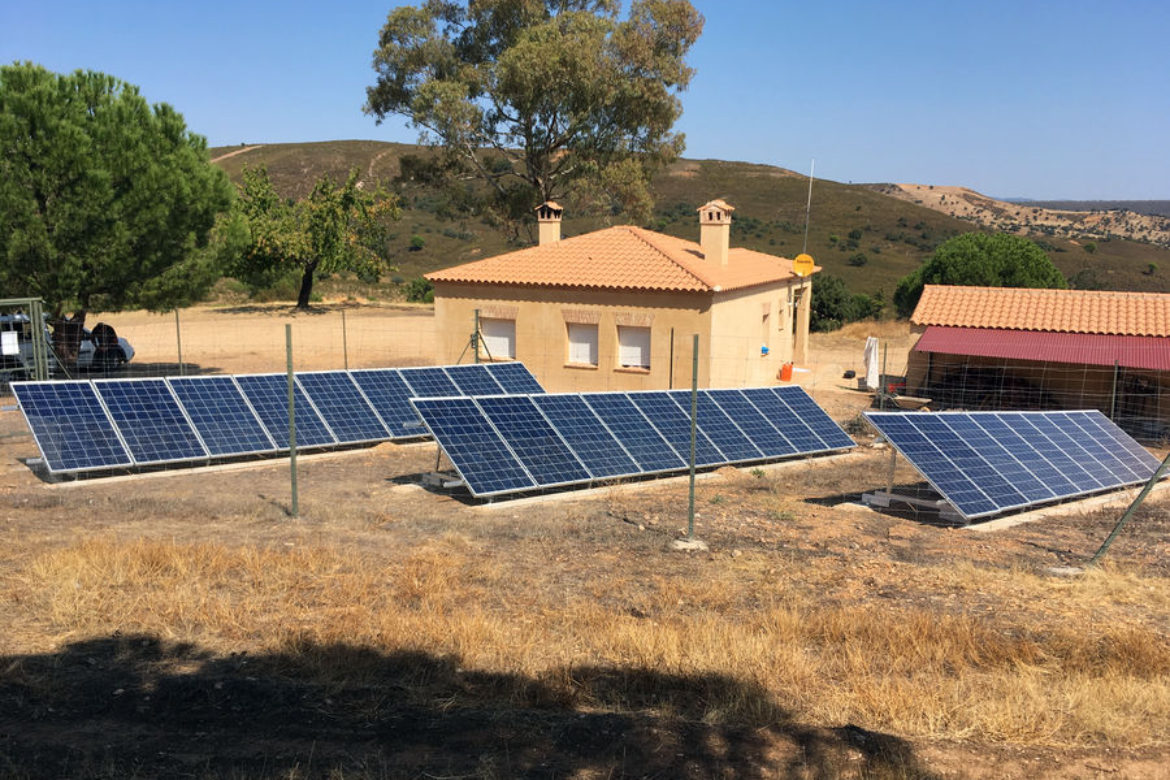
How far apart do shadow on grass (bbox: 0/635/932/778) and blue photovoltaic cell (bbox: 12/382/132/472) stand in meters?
8.17

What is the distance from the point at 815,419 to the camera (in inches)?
819

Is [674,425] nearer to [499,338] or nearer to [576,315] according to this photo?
[576,315]

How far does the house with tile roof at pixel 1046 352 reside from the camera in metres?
24.2

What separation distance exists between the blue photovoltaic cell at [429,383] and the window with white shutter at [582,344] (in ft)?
18.4

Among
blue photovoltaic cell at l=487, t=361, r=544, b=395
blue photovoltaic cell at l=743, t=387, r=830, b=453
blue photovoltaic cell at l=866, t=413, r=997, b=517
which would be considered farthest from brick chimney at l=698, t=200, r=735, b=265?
blue photovoltaic cell at l=866, t=413, r=997, b=517

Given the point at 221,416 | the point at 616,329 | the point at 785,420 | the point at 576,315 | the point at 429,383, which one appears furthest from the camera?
the point at 576,315

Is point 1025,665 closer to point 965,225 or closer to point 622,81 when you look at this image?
point 622,81

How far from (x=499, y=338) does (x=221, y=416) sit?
10.4 metres

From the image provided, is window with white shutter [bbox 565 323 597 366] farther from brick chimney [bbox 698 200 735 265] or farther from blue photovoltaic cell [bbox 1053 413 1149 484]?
blue photovoltaic cell [bbox 1053 413 1149 484]

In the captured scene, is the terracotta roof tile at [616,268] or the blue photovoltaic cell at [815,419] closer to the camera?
the blue photovoltaic cell at [815,419]

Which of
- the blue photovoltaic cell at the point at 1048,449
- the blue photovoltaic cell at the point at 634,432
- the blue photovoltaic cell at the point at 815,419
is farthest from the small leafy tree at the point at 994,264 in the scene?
the blue photovoltaic cell at the point at 634,432

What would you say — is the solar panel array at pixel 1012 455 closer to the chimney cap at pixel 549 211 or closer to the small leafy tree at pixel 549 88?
the chimney cap at pixel 549 211

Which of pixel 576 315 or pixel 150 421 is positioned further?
pixel 576 315

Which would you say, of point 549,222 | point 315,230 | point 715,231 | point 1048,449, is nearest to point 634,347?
point 715,231
